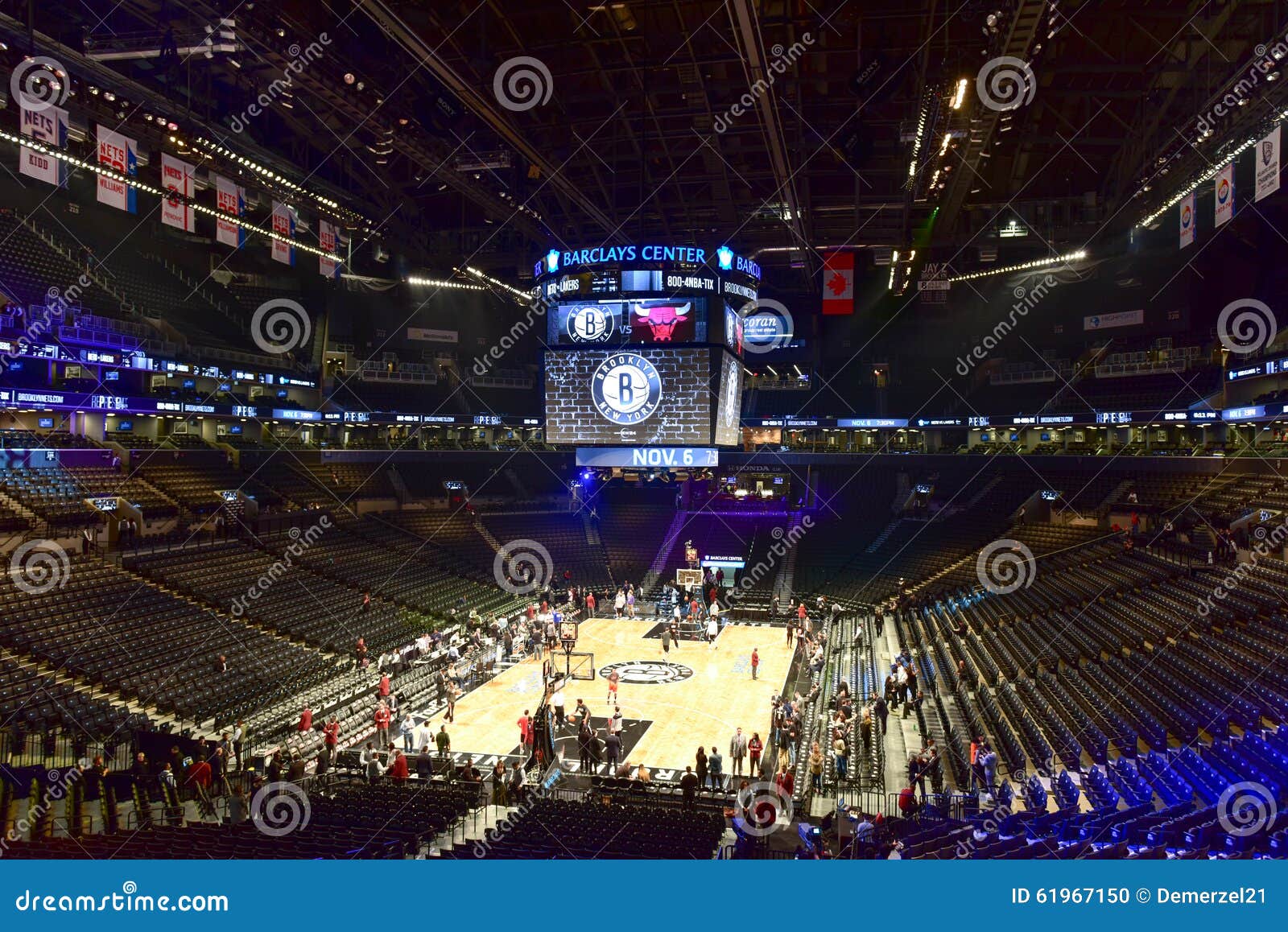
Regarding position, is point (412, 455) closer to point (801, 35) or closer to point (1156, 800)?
point (801, 35)

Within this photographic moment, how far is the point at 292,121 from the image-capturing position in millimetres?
20922

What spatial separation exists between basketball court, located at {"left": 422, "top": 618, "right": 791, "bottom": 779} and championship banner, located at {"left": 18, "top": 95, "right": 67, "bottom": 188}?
1436 cm

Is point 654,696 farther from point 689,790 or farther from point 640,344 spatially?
point 640,344

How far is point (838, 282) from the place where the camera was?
3469cm

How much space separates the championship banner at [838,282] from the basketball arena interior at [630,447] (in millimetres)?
656

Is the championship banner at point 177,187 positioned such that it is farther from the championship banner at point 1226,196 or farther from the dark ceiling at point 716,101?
the championship banner at point 1226,196

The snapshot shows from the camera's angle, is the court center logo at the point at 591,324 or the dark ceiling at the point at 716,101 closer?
the dark ceiling at the point at 716,101

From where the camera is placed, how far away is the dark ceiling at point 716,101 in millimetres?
15914

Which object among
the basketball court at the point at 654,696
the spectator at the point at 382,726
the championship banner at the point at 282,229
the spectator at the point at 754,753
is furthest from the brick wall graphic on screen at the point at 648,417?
the championship banner at the point at 282,229

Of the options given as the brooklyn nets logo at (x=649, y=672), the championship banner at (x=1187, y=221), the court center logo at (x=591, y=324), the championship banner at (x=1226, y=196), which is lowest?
the brooklyn nets logo at (x=649, y=672)

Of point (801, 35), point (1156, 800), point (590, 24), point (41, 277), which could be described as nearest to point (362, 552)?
point (41, 277)

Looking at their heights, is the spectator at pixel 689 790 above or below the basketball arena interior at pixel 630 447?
below

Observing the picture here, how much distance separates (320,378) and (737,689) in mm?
27278

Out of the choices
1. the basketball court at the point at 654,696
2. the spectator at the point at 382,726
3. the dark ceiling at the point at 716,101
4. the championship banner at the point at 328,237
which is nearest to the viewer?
the dark ceiling at the point at 716,101
